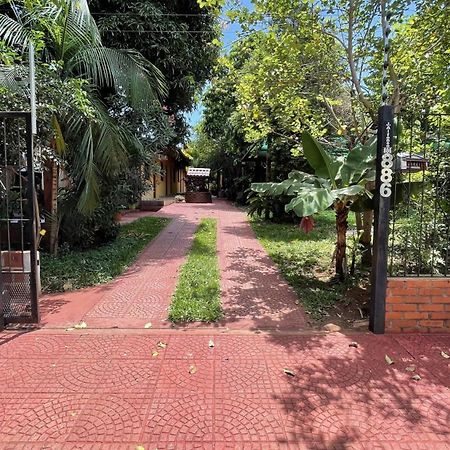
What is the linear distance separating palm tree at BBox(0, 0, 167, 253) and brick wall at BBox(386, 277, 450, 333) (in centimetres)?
490

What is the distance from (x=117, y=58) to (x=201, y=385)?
617 centimetres

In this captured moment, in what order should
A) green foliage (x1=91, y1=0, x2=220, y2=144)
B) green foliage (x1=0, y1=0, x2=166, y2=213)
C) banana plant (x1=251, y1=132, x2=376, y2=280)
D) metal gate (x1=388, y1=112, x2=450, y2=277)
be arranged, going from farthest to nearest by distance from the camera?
green foliage (x1=91, y1=0, x2=220, y2=144) → green foliage (x1=0, y1=0, x2=166, y2=213) → banana plant (x1=251, y1=132, x2=376, y2=280) → metal gate (x1=388, y1=112, x2=450, y2=277)

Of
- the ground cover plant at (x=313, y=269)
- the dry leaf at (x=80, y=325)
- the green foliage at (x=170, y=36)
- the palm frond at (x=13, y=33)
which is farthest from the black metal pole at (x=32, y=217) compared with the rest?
the green foliage at (x=170, y=36)

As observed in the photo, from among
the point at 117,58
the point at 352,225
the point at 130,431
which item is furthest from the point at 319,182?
the point at 352,225

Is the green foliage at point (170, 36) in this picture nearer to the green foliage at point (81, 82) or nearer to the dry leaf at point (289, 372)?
the green foliage at point (81, 82)

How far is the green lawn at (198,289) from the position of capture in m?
4.59

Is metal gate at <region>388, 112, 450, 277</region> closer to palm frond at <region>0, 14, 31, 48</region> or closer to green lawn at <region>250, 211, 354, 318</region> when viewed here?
green lawn at <region>250, 211, 354, 318</region>

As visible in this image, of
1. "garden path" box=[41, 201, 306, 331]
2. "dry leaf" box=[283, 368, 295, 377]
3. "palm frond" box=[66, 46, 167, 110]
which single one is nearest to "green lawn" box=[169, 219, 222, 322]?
"garden path" box=[41, 201, 306, 331]

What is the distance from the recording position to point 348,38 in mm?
5605

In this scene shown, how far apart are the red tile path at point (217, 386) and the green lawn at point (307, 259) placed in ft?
2.11

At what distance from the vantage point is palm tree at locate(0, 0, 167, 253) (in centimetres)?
603

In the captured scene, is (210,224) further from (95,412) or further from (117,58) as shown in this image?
(95,412)

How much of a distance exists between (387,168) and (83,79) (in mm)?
5324

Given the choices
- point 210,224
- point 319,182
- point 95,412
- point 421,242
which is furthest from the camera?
point 210,224
